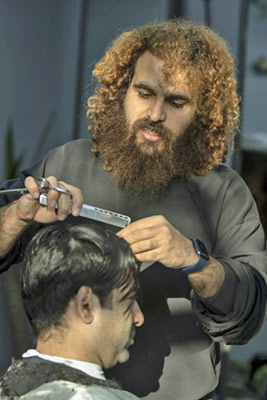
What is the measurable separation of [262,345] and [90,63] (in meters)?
1.69

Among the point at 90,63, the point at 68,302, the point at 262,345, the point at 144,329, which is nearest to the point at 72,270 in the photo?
the point at 68,302

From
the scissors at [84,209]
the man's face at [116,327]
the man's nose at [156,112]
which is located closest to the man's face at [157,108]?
the man's nose at [156,112]

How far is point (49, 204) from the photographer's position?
6.45 feet

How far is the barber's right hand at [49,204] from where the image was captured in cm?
196

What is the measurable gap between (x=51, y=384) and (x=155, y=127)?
87cm

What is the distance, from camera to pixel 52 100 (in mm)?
3871

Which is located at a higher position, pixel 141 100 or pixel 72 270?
pixel 141 100

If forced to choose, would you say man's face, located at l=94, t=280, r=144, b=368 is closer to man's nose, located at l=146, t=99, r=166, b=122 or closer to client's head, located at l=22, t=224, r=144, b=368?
client's head, located at l=22, t=224, r=144, b=368

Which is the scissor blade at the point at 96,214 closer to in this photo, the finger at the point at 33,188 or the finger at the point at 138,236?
the finger at the point at 33,188

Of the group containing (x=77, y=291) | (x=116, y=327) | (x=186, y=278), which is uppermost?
(x=77, y=291)

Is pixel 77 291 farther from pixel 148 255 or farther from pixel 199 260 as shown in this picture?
pixel 199 260

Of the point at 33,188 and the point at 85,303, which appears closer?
the point at 85,303

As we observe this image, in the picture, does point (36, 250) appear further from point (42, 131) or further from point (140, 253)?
point (42, 131)

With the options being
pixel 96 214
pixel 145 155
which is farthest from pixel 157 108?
pixel 96 214
